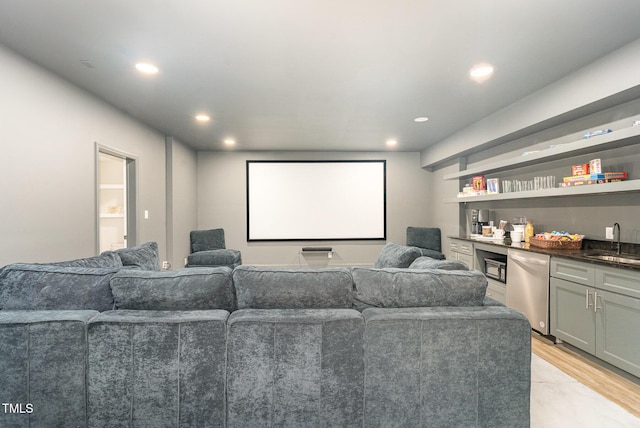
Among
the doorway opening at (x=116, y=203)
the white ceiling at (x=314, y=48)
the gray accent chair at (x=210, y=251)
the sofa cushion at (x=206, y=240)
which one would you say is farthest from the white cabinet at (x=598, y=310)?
the sofa cushion at (x=206, y=240)

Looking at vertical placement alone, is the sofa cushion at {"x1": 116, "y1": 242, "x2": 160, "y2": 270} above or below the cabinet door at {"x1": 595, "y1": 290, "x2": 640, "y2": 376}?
above

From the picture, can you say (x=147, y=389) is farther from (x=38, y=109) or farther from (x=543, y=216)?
(x=543, y=216)

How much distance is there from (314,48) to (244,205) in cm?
468

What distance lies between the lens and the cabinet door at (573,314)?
2617mm

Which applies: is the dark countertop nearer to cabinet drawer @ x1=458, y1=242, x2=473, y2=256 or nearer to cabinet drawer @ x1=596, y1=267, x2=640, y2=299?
cabinet drawer @ x1=596, y1=267, x2=640, y2=299

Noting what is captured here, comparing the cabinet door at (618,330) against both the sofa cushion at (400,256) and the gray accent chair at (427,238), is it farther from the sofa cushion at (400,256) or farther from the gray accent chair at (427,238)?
the gray accent chair at (427,238)

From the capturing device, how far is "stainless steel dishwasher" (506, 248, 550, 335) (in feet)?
10.2

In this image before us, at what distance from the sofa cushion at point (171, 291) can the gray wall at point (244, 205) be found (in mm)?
4967

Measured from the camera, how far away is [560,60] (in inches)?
106

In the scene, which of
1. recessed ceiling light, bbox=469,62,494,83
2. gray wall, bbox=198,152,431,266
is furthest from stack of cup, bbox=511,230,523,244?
gray wall, bbox=198,152,431,266

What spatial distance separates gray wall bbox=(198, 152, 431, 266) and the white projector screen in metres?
0.13

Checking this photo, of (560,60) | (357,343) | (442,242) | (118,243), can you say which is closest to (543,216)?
(560,60)

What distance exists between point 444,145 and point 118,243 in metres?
5.79

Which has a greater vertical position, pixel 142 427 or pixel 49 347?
pixel 49 347
